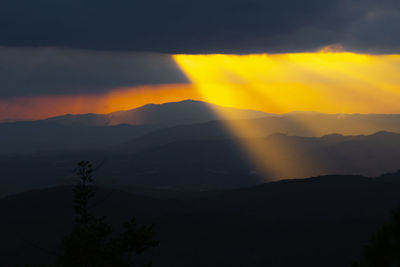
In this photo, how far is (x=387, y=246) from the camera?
12641 mm

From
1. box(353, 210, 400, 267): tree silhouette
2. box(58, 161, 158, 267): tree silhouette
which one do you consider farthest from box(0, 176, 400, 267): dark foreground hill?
box(353, 210, 400, 267): tree silhouette

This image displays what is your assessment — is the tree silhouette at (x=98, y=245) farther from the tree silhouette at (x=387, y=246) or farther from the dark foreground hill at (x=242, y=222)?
the dark foreground hill at (x=242, y=222)

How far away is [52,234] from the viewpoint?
130m

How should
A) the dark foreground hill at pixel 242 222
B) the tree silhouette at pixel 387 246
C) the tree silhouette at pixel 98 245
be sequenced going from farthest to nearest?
the dark foreground hill at pixel 242 222 → the tree silhouette at pixel 98 245 → the tree silhouette at pixel 387 246

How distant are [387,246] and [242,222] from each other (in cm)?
10761

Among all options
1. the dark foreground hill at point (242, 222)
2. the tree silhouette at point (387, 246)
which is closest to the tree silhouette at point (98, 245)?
the tree silhouette at point (387, 246)

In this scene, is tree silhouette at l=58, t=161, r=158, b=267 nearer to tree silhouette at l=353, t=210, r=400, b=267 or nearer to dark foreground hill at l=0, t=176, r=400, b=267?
tree silhouette at l=353, t=210, r=400, b=267

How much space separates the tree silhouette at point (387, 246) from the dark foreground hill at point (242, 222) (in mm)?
65827

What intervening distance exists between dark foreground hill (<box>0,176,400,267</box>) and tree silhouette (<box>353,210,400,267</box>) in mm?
65827

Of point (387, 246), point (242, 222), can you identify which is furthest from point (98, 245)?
point (242, 222)

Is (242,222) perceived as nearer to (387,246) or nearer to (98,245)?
(98,245)

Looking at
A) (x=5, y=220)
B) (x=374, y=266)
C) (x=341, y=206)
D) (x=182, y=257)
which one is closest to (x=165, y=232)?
(x=182, y=257)

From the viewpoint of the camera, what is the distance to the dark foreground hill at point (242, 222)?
98.2 meters

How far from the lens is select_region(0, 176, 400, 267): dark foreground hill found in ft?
322
